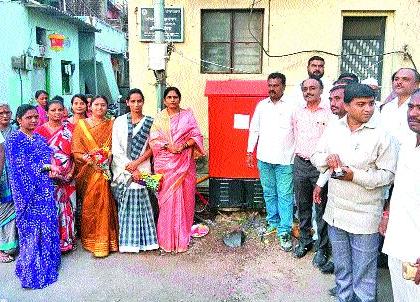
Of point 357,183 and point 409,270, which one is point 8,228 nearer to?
point 357,183

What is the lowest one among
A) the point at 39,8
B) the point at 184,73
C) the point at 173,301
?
the point at 173,301

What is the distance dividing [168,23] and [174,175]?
3358 millimetres

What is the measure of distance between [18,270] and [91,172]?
45.5 inches

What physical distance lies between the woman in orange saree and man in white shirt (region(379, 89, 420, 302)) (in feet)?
9.41

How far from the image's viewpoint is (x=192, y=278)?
401cm

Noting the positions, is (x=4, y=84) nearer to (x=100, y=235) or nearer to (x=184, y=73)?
(x=184, y=73)

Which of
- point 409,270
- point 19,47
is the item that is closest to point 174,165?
point 409,270

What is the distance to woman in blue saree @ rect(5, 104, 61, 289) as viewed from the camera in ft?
12.8

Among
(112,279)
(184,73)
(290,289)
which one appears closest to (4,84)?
(184,73)

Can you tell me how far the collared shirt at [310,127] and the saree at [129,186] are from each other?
157cm

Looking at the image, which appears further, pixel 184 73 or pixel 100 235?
pixel 184 73

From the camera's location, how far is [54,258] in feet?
13.5

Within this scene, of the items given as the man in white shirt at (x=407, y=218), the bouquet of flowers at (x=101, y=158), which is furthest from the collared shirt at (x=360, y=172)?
the bouquet of flowers at (x=101, y=158)

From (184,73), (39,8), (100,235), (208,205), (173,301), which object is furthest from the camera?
(39,8)
